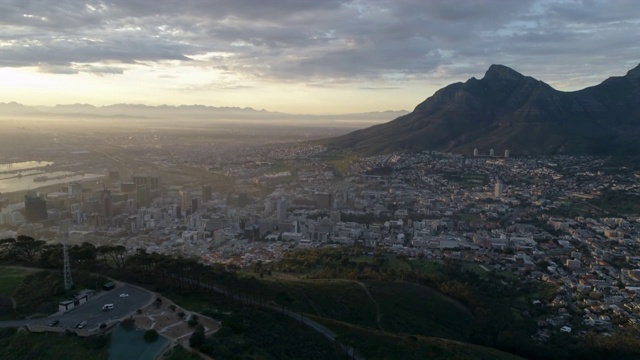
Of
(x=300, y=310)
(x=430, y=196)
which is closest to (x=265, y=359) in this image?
(x=300, y=310)

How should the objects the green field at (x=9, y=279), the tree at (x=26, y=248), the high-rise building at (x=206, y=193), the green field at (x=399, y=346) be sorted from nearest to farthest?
the green field at (x=399, y=346) → the green field at (x=9, y=279) → the tree at (x=26, y=248) → the high-rise building at (x=206, y=193)

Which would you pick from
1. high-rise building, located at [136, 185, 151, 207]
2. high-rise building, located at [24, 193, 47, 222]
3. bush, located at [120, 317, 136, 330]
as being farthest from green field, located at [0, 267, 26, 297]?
high-rise building, located at [136, 185, 151, 207]

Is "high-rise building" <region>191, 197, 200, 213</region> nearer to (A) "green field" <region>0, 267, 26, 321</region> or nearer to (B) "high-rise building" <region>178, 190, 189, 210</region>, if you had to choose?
(B) "high-rise building" <region>178, 190, 189, 210</region>

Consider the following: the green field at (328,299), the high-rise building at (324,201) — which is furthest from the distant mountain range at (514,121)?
the green field at (328,299)

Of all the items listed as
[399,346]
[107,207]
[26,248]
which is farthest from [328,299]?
[107,207]

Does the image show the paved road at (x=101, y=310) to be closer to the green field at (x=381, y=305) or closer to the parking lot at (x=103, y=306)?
the parking lot at (x=103, y=306)

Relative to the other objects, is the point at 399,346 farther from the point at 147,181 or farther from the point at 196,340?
the point at 147,181
